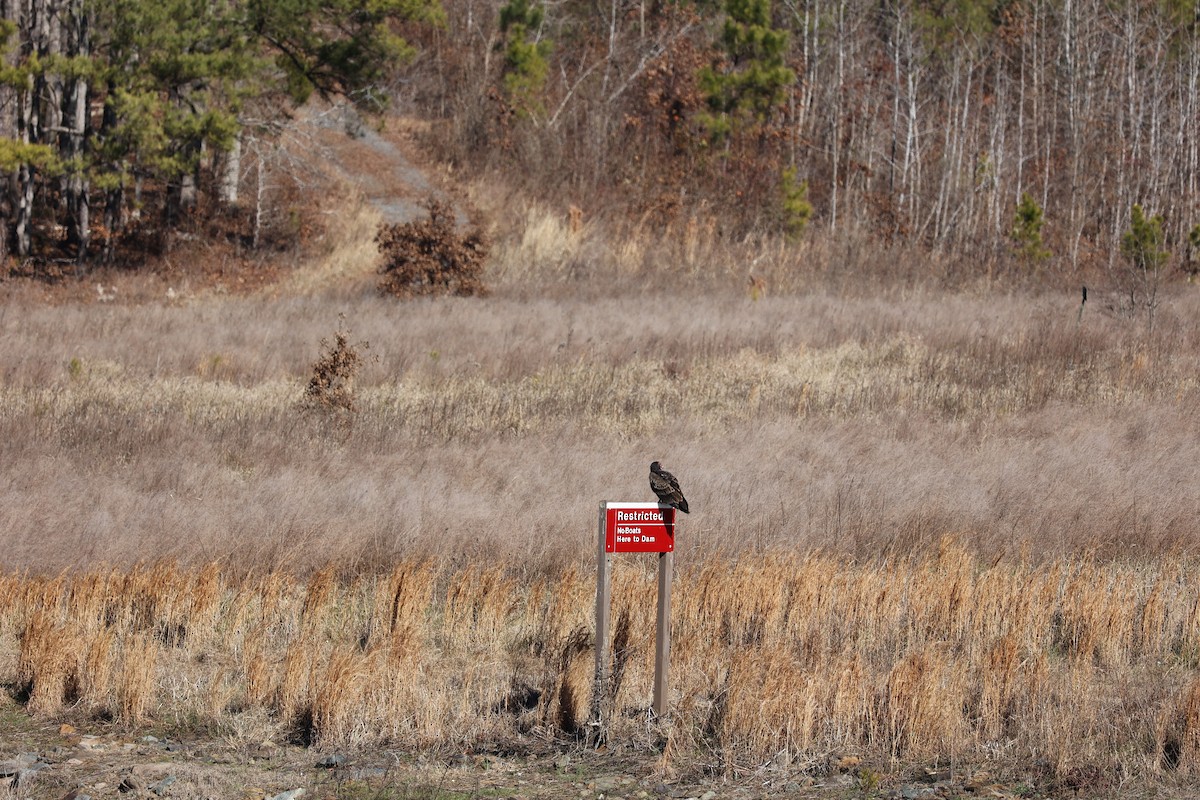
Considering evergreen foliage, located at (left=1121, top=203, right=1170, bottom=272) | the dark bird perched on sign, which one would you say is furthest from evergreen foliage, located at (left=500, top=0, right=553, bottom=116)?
the dark bird perched on sign

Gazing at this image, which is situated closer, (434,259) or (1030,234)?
(434,259)

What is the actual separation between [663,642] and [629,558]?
2.73m

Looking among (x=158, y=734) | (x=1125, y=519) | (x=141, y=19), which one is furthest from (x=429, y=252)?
(x=158, y=734)

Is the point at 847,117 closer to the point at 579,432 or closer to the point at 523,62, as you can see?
the point at 523,62

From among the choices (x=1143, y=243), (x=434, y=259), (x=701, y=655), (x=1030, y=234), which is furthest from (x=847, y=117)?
(x=701, y=655)

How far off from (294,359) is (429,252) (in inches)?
271

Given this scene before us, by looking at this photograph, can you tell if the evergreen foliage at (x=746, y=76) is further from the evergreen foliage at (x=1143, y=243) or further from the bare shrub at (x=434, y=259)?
the evergreen foliage at (x=1143, y=243)

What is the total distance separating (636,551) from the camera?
5.90 m

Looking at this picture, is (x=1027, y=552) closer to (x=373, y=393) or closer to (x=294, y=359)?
(x=373, y=393)

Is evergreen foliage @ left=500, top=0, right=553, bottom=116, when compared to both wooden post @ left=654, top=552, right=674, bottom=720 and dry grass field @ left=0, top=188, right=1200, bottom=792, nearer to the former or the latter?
dry grass field @ left=0, top=188, right=1200, bottom=792

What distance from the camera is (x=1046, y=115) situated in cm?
3697

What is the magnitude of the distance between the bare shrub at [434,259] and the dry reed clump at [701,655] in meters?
14.3

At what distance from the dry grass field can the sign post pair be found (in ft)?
0.68

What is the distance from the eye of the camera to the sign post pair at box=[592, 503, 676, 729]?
5.94 m
